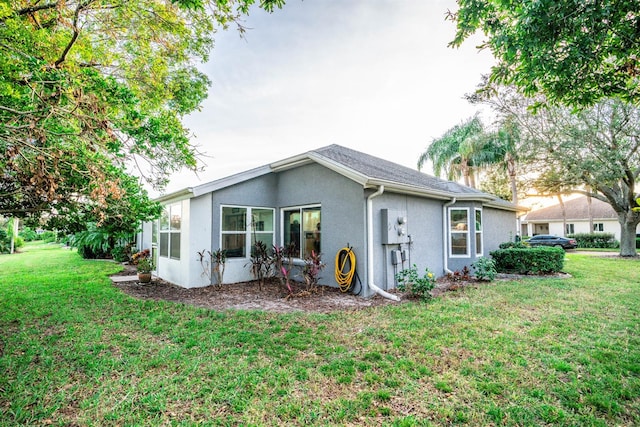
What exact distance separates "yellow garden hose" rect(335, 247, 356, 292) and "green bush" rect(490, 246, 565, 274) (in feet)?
22.8

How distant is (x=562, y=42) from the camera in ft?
14.2

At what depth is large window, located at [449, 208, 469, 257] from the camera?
953cm

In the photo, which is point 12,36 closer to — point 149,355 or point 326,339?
point 149,355

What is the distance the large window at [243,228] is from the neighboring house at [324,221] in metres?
0.03

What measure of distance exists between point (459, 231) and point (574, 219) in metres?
30.9

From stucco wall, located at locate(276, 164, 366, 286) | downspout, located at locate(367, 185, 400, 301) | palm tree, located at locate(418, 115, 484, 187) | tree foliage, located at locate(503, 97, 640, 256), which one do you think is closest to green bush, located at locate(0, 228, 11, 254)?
stucco wall, located at locate(276, 164, 366, 286)

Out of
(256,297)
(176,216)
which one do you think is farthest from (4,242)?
(256,297)

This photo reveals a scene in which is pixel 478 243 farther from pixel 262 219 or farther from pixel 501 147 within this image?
pixel 501 147

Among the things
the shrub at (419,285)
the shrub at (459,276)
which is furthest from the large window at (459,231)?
the shrub at (419,285)

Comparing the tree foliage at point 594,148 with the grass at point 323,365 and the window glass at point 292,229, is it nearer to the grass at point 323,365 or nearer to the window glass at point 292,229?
the grass at point 323,365

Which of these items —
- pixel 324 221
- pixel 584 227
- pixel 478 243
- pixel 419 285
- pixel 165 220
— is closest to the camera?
pixel 419 285

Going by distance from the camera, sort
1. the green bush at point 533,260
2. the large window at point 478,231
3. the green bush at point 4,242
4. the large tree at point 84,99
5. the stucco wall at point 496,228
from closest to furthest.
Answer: the large tree at point 84,99 < the green bush at point 533,260 < the large window at point 478,231 < the stucco wall at point 496,228 < the green bush at point 4,242

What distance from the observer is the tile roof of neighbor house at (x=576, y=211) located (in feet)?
95.9

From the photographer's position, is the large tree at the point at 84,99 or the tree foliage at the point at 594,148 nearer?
the large tree at the point at 84,99
